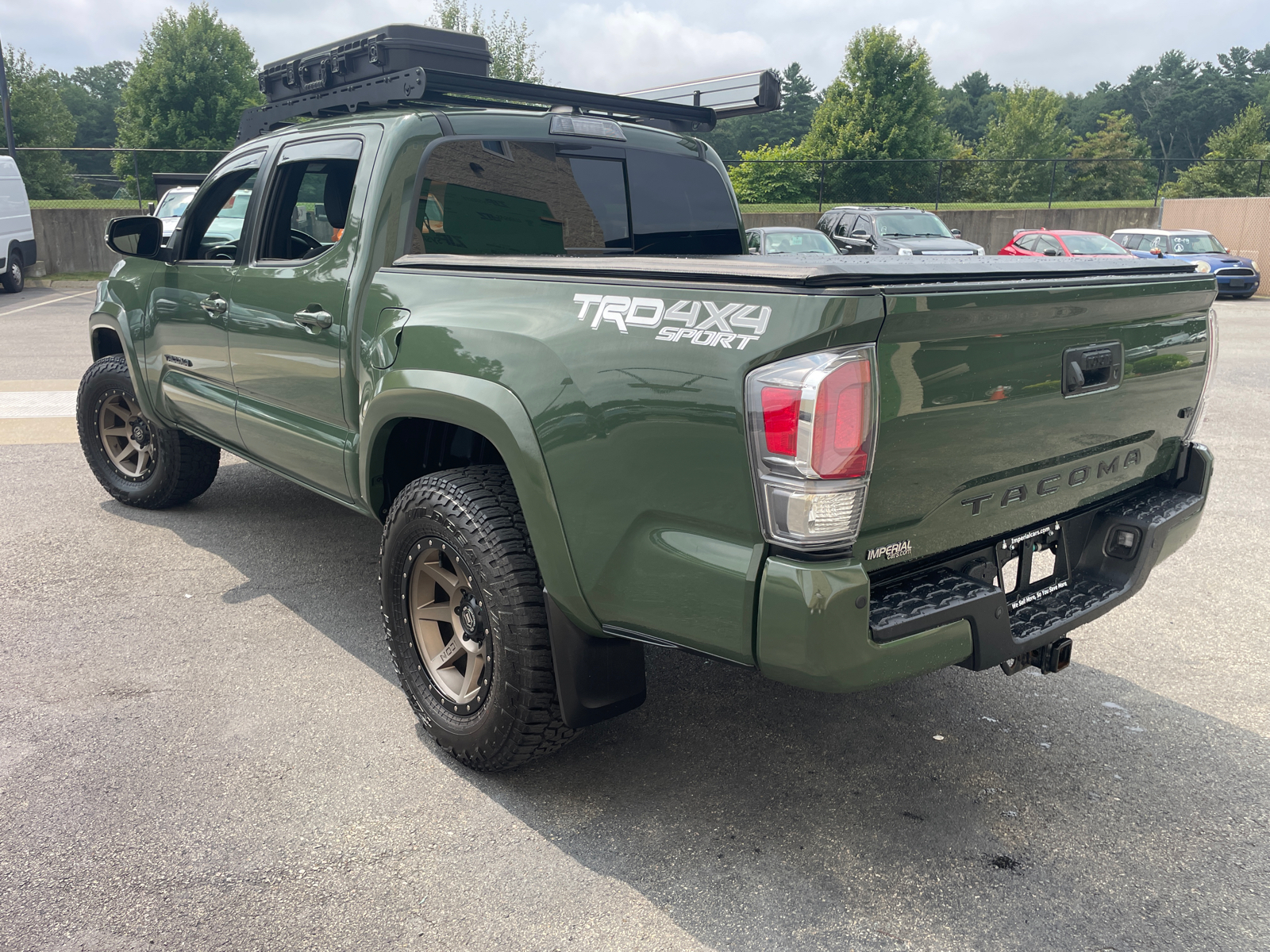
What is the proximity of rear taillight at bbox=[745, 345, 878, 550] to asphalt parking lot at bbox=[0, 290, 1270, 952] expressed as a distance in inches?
40.4

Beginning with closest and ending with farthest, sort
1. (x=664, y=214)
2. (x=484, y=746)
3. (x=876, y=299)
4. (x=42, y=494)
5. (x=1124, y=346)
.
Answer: (x=876, y=299), (x=1124, y=346), (x=484, y=746), (x=664, y=214), (x=42, y=494)

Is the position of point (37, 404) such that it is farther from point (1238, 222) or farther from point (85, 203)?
point (1238, 222)

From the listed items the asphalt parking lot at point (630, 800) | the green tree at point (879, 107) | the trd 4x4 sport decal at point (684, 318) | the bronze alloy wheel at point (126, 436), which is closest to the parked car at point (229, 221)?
the bronze alloy wheel at point (126, 436)

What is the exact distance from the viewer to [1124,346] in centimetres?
266

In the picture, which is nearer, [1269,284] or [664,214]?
[664,214]

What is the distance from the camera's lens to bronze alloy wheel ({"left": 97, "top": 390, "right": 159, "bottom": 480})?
17.9 ft

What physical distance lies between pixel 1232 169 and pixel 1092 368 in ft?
132

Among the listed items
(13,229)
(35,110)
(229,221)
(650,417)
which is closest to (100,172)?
(13,229)

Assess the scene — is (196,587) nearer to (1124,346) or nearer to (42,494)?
(42,494)

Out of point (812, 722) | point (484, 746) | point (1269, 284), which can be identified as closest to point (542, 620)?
point (484, 746)

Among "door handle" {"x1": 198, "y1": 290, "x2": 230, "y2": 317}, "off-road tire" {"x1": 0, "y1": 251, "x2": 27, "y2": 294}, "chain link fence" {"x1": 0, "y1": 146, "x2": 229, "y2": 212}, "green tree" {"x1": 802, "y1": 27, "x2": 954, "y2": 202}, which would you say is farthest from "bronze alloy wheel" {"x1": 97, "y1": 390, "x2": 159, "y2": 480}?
"green tree" {"x1": 802, "y1": 27, "x2": 954, "y2": 202}

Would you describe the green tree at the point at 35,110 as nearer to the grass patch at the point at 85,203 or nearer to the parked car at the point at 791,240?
the grass patch at the point at 85,203

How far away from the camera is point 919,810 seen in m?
2.81

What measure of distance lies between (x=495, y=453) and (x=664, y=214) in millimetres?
1511
